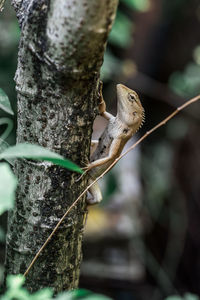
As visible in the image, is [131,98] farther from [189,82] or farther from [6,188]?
[6,188]

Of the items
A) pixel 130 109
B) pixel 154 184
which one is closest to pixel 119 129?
pixel 130 109

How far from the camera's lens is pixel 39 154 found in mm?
1024

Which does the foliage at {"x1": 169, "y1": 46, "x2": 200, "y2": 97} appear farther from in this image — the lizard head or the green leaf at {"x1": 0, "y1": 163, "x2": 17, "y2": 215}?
the green leaf at {"x1": 0, "y1": 163, "x2": 17, "y2": 215}

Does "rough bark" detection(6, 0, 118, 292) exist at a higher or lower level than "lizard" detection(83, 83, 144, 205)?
higher

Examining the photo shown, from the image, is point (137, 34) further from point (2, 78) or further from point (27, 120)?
point (27, 120)

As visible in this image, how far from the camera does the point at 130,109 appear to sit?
2742 mm

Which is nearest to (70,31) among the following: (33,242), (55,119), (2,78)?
(55,119)

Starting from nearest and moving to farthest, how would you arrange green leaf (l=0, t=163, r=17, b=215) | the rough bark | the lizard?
green leaf (l=0, t=163, r=17, b=215)
the rough bark
the lizard

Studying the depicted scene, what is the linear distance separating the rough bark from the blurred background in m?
3.19

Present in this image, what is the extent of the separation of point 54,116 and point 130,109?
1330 millimetres

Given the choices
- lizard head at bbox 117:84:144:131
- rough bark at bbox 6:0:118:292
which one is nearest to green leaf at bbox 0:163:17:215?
rough bark at bbox 6:0:118:292

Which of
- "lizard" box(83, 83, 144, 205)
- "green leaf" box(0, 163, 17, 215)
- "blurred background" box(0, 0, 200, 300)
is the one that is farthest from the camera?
"blurred background" box(0, 0, 200, 300)

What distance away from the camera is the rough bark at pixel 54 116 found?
1.30 metres

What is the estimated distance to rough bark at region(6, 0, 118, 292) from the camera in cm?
130
